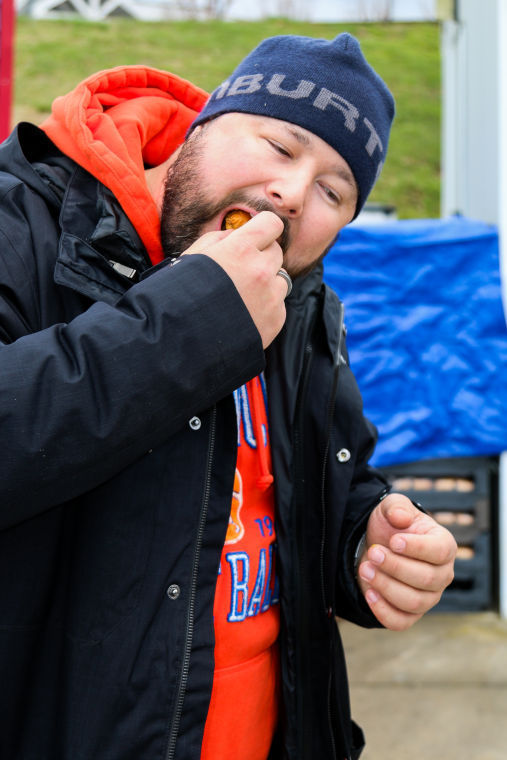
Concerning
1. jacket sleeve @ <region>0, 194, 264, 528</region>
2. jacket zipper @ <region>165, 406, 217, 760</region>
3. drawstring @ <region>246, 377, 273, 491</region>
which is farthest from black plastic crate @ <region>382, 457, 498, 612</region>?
jacket sleeve @ <region>0, 194, 264, 528</region>

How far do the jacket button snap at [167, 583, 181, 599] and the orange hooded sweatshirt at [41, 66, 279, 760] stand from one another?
169 millimetres

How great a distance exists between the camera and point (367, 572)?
1449 mm

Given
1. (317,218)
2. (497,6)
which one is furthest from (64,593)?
(497,6)

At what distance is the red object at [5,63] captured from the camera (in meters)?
3.52

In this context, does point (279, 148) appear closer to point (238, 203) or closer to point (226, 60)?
point (238, 203)

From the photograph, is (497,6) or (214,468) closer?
(214,468)

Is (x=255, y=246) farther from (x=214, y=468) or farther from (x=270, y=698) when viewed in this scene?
(x=270, y=698)

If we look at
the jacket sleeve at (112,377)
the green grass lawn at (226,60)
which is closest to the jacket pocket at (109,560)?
the jacket sleeve at (112,377)

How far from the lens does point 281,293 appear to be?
1.19 metres

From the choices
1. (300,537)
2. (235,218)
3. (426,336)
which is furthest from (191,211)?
(426,336)

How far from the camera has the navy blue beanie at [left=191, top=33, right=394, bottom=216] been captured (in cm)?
165

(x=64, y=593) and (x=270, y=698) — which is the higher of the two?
(x=64, y=593)

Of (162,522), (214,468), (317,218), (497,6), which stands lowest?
(162,522)

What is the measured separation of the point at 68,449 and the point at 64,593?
0.35 metres
